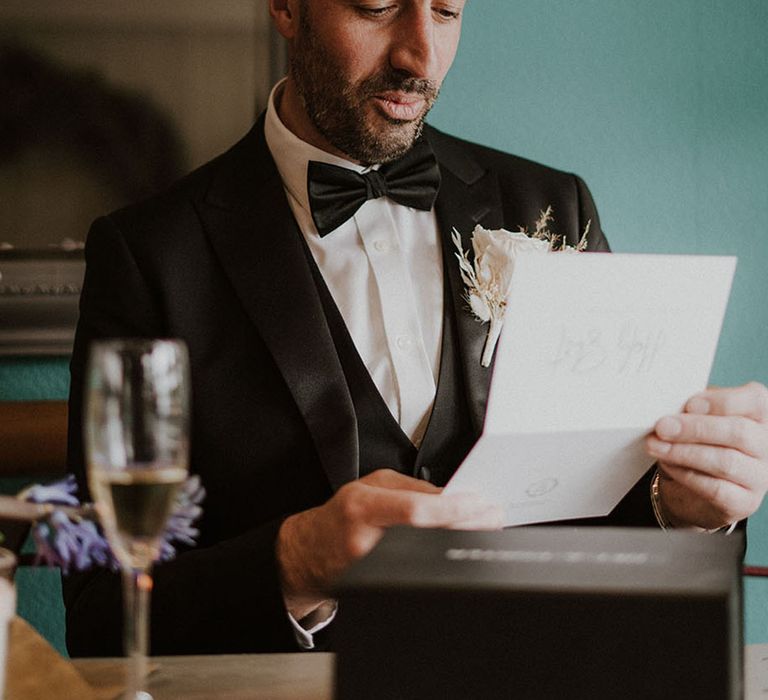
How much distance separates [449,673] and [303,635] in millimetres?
591

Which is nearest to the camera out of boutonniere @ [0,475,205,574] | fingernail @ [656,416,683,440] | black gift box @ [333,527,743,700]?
black gift box @ [333,527,743,700]

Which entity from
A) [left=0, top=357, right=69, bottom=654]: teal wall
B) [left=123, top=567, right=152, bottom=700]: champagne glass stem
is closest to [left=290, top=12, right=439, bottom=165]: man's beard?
[left=0, top=357, right=69, bottom=654]: teal wall

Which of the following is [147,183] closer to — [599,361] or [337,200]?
[337,200]

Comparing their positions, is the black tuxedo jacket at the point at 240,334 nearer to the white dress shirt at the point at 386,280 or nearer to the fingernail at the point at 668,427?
the white dress shirt at the point at 386,280

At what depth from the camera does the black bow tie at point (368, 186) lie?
5.29 feet

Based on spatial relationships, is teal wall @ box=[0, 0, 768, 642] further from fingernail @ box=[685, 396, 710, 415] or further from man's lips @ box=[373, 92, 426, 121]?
fingernail @ box=[685, 396, 710, 415]

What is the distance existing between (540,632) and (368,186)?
108cm

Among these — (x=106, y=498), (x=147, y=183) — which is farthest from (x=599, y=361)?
(x=147, y=183)

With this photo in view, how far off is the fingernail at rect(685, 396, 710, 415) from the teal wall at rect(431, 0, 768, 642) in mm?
1212

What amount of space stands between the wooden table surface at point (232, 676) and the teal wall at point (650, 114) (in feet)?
4.50

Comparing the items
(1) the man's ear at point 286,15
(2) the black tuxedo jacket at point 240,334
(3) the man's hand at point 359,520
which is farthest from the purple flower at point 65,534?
(1) the man's ear at point 286,15

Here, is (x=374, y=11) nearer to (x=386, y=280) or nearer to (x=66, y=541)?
(x=386, y=280)

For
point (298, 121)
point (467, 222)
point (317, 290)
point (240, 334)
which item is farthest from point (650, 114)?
point (240, 334)

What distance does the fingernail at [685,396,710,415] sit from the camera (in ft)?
3.54
